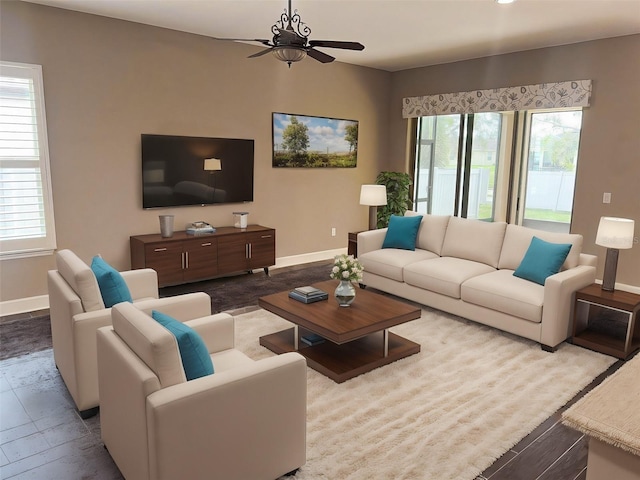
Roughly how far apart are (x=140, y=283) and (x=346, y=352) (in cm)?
172

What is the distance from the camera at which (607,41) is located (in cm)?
545

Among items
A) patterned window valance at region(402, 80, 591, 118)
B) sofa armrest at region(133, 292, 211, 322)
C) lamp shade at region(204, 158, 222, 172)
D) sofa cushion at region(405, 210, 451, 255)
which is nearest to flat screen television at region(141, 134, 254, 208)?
lamp shade at region(204, 158, 222, 172)

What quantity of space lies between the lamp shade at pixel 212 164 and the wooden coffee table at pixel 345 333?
2491mm

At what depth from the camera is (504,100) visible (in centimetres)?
636

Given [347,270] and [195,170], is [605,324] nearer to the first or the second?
[347,270]

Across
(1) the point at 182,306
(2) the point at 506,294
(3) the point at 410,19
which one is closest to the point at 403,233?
(2) the point at 506,294

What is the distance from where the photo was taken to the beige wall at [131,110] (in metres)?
4.70

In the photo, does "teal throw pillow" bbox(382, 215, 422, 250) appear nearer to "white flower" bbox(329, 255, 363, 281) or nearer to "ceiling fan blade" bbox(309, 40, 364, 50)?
"white flower" bbox(329, 255, 363, 281)

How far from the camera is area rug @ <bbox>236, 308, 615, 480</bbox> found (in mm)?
2492

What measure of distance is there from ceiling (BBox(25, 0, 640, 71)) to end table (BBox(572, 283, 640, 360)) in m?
2.62

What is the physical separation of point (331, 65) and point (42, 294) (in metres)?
4.84

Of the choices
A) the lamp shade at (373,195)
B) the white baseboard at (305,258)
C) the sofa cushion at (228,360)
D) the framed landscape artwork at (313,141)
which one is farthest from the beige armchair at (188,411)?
the framed landscape artwork at (313,141)

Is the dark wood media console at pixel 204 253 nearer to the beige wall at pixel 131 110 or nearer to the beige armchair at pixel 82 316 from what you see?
the beige wall at pixel 131 110

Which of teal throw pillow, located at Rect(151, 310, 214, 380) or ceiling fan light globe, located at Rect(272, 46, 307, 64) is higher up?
ceiling fan light globe, located at Rect(272, 46, 307, 64)
